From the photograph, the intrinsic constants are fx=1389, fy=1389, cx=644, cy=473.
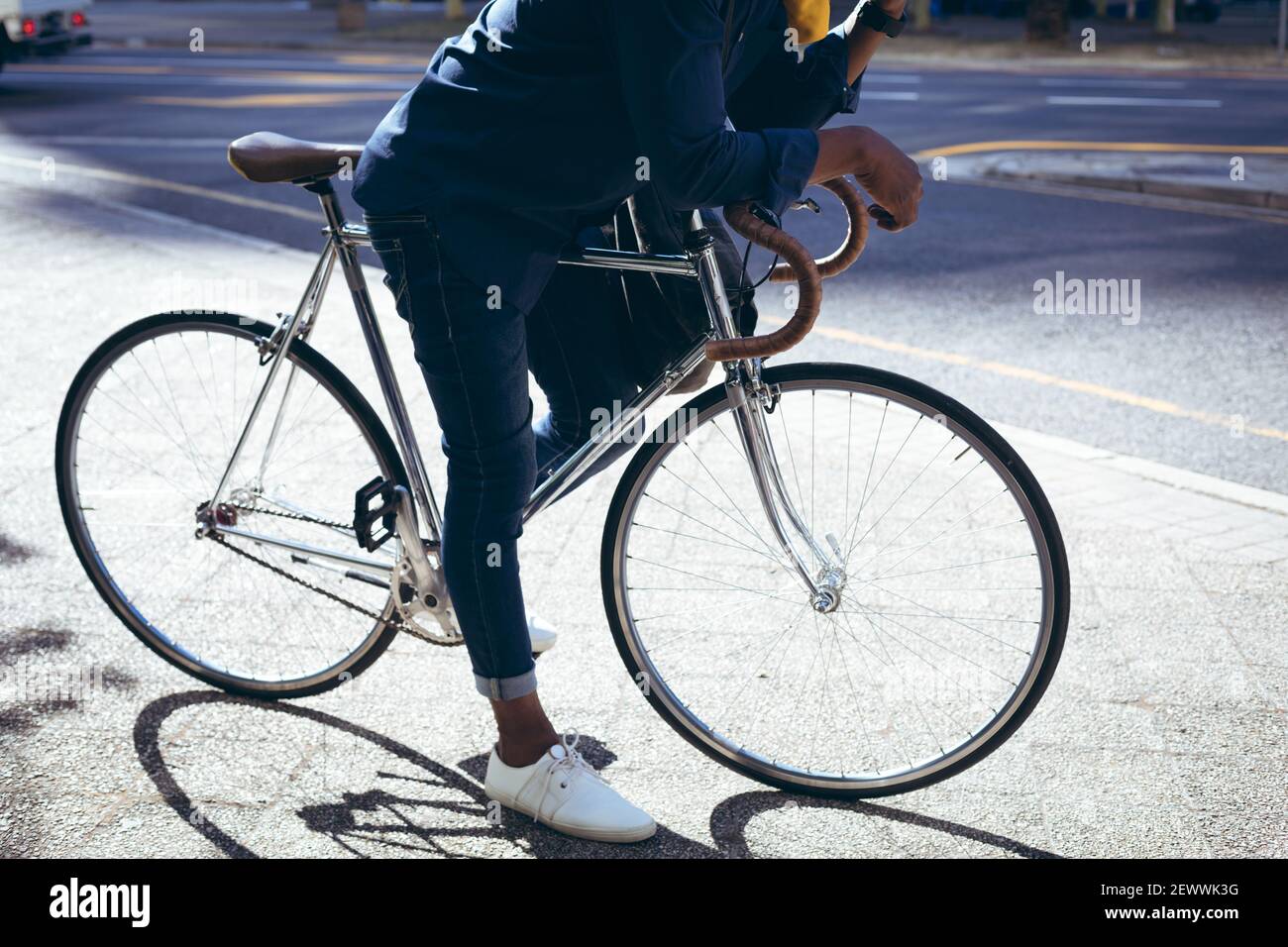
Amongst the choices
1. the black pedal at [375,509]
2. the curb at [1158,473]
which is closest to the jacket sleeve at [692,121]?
the black pedal at [375,509]

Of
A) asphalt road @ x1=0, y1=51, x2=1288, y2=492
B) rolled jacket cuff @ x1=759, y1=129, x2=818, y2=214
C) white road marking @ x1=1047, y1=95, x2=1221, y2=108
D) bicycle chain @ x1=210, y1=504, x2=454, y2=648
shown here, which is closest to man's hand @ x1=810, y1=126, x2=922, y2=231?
rolled jacket cuff @ x1=759, y1=129, x2=818, y2=214

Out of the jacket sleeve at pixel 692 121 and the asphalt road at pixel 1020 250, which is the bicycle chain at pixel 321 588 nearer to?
the jacket sleeve at pixel 692 121

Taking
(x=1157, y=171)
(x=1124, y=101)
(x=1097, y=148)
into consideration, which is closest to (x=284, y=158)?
(x=1157, y=171)

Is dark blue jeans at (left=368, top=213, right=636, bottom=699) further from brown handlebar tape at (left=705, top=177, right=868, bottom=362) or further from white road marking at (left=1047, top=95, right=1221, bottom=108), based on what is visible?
white road marking at (left=1047, top=95, right=1221, bottom=108)

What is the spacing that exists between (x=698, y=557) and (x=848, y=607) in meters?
0.68

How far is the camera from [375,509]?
2971 millimetres

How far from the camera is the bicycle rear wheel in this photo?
3.15 metres

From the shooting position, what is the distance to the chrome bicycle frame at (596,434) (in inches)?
104

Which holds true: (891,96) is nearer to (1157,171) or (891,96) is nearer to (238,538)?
(1157,171)

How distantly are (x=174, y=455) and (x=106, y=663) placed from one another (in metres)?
1.44

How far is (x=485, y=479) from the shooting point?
266cm

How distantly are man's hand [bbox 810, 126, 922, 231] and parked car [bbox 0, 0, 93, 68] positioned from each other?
652 inches
